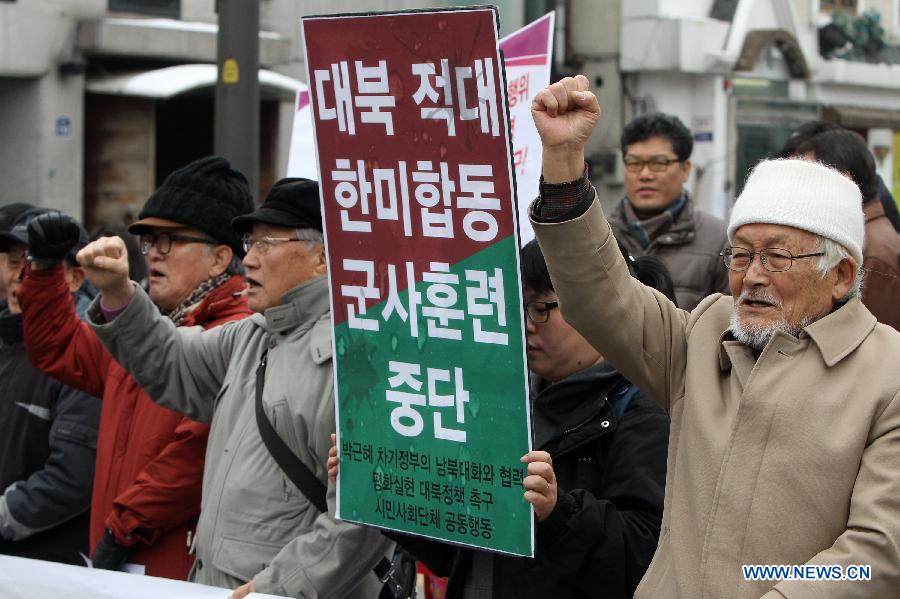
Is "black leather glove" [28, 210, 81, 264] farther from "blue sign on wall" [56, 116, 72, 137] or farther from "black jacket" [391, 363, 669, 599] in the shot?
"blue sign on wall" [56, 116, 72, 137]

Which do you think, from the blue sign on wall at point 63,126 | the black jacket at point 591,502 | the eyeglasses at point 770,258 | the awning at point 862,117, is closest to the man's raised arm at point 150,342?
the black jacket at point 591,502

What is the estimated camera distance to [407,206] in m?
2.92

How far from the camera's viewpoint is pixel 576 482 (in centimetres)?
306

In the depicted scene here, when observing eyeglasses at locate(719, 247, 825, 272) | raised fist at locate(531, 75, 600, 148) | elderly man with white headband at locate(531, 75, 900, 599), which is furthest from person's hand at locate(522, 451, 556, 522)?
raised fist at locate(531, 75, 600, 148)

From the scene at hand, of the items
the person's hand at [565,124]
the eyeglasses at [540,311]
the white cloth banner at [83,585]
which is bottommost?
the white cloth banner at [83,585]

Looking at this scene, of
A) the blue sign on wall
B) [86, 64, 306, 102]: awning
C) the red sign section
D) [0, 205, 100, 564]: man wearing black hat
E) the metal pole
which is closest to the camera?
the red sign section

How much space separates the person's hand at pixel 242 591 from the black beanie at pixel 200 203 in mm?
1329

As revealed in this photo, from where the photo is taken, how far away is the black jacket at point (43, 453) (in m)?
4.48

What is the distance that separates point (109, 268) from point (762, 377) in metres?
1.90

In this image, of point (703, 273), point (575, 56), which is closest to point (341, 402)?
point (703, 273)

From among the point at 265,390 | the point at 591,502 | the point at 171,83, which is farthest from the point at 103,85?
the point at 591,502

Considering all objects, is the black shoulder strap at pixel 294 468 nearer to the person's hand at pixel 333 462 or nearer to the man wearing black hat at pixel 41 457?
the person's hand at pixel 333 462

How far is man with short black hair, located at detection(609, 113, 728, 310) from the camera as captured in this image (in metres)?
5.27

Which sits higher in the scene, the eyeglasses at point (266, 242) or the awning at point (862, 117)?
the awning at point (862, 117)
